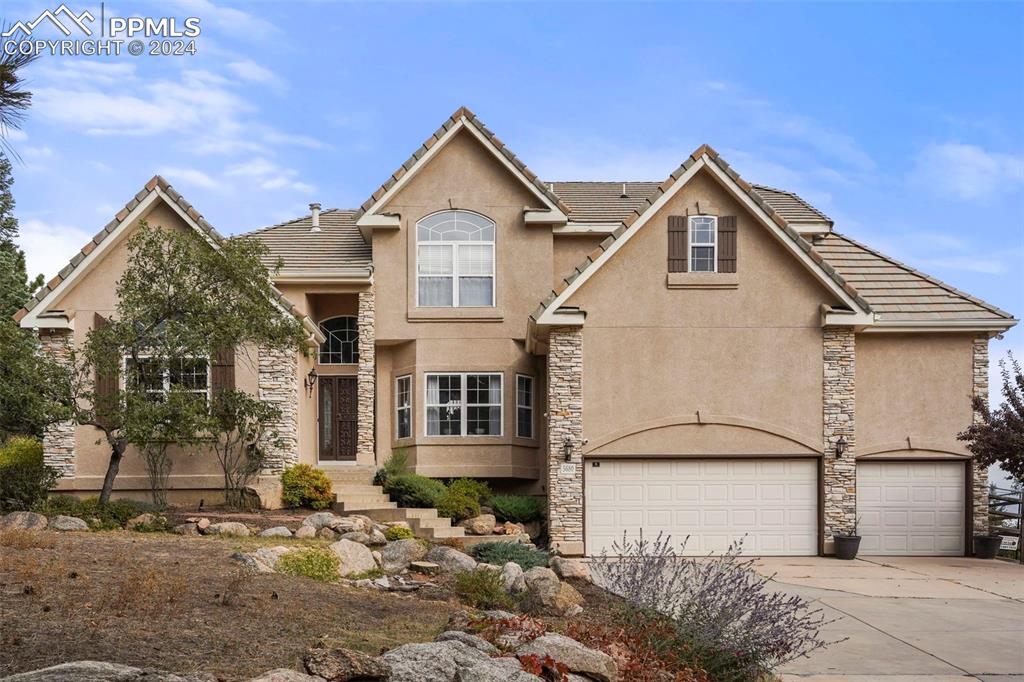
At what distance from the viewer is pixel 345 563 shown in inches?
560

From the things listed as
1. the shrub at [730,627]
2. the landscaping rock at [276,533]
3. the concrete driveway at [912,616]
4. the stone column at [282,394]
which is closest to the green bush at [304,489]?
the stone column at [282,394]

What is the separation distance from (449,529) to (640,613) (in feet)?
36.6

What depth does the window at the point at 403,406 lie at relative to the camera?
2428 cm

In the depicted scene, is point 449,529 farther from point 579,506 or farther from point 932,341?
point 932,341

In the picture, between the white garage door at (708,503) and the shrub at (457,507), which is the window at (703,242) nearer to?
the white garage door at (708,503)

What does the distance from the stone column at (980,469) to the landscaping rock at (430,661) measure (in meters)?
17.1

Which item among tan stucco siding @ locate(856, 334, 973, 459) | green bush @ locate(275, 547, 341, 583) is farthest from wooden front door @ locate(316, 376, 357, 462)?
green bush @ locate(275, 547, 341, 583)

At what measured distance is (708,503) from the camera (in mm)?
21328

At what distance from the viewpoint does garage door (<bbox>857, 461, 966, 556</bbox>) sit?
21.9m

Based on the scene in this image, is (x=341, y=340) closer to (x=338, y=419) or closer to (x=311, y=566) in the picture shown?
(x=338, y=419)

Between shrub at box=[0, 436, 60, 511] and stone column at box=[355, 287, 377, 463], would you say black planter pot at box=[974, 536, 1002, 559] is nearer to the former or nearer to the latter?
stone column at box=[355, 287, 377, 463]

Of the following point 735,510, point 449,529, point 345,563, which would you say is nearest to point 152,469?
point 449,529

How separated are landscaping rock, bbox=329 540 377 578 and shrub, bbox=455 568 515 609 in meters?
2.05

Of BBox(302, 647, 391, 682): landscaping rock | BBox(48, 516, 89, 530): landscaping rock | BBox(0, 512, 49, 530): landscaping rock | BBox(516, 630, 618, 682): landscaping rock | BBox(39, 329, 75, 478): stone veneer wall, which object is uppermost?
BBox(39, 329, 75, 478): stone veneer wall
